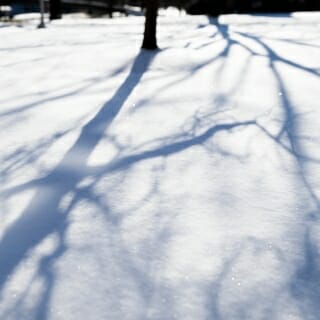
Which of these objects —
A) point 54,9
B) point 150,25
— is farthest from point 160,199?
point 54,9

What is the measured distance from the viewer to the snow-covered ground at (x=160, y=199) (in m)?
2.33

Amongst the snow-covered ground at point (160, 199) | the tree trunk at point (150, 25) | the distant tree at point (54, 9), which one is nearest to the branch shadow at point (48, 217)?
the snow-covered ground at point (160, 199)

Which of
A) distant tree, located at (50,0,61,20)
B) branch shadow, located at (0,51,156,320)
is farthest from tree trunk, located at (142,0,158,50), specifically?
distant tree, located at (50,0,61,20)

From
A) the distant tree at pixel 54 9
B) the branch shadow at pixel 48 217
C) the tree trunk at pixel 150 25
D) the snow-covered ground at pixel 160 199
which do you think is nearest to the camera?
the snow-covered ground at pixel 160 199

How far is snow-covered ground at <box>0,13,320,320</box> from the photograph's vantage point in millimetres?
2334

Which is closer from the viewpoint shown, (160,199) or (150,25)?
(160,199)

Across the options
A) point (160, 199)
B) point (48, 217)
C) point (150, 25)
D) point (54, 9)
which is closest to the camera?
point (48, 217)

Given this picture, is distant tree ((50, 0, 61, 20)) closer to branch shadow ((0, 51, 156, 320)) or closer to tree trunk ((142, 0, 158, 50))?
tree trunk ((142, 0, 158, 50))

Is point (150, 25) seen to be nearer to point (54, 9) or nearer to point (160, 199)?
point (160, 199)

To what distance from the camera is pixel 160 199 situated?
3.27 metres

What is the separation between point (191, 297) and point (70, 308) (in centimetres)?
67

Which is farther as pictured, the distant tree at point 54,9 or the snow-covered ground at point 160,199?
the distant tree at point 54,9

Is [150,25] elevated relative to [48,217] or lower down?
elevated

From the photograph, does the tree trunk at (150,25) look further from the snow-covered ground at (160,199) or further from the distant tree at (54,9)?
the distant tree at (54,9)
